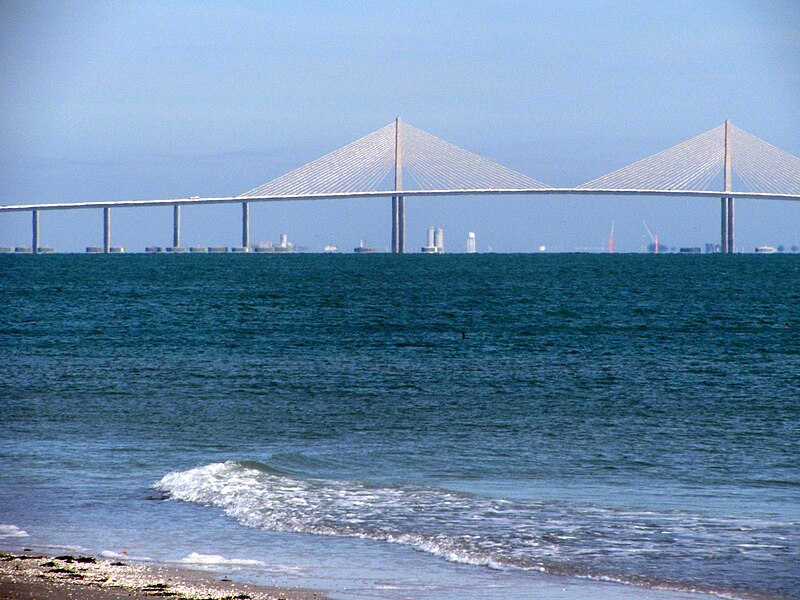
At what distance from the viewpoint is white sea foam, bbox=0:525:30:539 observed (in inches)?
316

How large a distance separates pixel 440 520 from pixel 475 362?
1462cm

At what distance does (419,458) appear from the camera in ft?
39.2

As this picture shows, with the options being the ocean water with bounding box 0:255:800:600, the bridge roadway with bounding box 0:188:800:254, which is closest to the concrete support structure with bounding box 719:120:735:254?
the bridge roadway with bounding box 0:188:800:254

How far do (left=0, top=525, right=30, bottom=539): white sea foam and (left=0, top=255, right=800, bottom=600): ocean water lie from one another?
0.10ft

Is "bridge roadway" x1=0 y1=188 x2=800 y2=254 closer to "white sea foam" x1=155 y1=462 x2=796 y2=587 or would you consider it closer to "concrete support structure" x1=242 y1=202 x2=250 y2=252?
"concrete support structure" x1=242 y1=202 x2=250 y2=252

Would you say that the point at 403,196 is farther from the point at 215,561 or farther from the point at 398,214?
the point at 215,561

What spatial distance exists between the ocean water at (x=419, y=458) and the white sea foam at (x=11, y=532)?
0.03m

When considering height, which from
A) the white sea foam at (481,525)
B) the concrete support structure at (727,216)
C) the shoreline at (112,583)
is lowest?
the white sea foam at (481,525)

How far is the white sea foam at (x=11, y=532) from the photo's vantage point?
8039 mm

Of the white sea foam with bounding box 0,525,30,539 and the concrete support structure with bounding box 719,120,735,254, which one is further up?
the concrete support structure with bounding box 719,120,735,254

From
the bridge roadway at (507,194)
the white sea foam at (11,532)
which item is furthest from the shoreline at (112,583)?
the bridge roadway at (507,194)

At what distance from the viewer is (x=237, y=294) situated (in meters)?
50.8

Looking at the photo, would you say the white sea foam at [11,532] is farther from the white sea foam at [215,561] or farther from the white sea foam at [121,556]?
the white sea foam at [215,561]

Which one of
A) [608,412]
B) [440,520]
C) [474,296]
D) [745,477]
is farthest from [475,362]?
[474,296]
